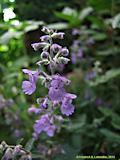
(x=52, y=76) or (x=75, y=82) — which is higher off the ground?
(x=75, y=82)

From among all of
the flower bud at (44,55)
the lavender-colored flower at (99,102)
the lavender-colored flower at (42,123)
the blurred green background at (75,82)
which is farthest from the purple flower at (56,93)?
the lavender-colored flower at (99,102)

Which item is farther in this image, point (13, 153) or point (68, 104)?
point (68, 104)

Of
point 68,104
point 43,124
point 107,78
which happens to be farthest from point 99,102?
point 68,104

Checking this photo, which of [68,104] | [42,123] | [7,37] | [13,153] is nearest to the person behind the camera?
[13,153]

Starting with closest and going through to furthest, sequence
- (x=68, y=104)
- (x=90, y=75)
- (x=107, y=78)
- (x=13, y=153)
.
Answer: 1. (x=13, y=153)
2. (x=68, y=104)
3. (x=107, y=78)
4. (x=90, y=75)

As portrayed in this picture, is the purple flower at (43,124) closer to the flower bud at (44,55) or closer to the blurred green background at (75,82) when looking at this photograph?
the blurred green background at (75,82)

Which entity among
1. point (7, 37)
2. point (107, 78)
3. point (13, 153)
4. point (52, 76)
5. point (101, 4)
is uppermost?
point (101, 4)

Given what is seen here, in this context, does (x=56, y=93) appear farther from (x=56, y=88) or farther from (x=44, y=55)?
(x=44, y=55)

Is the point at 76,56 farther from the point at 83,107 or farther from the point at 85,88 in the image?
the point at 83,107
